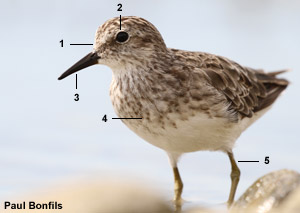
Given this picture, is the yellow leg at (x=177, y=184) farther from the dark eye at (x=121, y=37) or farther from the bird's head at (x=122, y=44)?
the dark eye at (x=121, y=37)

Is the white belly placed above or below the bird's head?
below

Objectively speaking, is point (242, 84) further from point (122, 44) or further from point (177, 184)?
point (122, 44)

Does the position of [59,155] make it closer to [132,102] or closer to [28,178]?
[28,178]

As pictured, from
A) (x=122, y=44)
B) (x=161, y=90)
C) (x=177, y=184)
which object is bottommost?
(x=177, y=184)

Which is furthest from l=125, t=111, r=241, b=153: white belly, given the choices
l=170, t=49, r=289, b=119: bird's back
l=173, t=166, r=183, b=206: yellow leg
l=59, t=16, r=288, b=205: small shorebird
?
l=173, t=166, r=183, b=206: yellow leg

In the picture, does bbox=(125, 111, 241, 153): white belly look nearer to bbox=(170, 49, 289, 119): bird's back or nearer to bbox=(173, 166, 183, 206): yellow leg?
bbox=(170, 49, 289, 119): bird's back

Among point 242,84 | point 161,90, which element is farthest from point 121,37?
point 242,84
